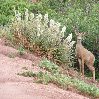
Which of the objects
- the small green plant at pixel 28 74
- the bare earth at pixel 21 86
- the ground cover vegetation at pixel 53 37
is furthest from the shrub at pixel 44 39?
the small green plant at pixel 28 74

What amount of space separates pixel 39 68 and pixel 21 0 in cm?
1244

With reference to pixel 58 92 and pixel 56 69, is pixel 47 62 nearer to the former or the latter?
pixel 56 69

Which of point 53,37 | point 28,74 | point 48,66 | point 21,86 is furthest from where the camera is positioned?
point 53,37

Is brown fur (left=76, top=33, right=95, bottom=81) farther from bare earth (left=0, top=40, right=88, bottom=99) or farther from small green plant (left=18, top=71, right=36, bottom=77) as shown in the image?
small green plant (left=18, top=71, right=36, bottom=77)

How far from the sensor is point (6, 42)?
1672cm

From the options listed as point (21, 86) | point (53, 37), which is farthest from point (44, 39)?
point (21, 86)

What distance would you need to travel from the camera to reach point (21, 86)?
11055 mm

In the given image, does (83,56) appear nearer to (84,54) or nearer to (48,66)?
(84,54)

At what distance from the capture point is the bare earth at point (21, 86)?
10.5 meters

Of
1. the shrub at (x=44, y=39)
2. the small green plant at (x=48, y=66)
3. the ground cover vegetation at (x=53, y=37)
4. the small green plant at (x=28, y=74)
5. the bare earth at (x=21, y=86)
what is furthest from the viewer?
the shrub at (x=44, y=39)

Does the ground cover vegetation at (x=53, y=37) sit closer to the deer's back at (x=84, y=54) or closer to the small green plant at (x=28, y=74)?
the small green plant at (x=28, y=74)

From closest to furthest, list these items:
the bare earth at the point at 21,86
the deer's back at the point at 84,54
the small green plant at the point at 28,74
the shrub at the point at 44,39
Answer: the bare earth at the point at 21,86, the small green plant at the point at 28,74, the shrub at the point at 44,39, the deer's back at the point at 84,54

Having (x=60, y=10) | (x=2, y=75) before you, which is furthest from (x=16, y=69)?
(x=60, y=10)

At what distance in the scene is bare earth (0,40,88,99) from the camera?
1048cm
